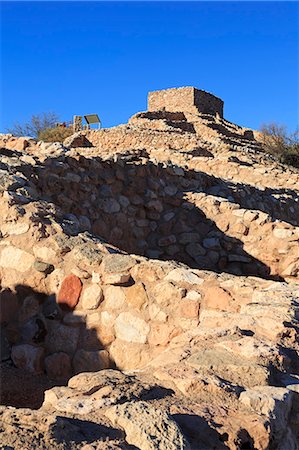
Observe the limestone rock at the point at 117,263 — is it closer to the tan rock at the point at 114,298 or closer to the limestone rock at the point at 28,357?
the tan rock at the point at 114,298

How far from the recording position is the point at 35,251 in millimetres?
3490

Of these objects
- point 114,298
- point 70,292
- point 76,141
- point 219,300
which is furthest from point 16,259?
point 76,141

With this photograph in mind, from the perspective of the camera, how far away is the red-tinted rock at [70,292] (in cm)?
323

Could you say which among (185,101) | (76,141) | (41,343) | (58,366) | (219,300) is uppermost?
(185,101)

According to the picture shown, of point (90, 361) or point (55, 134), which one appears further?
point (55, 134)

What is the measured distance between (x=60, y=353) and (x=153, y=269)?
0.79 meters

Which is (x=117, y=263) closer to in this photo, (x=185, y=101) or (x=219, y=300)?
(x=219, y=300)

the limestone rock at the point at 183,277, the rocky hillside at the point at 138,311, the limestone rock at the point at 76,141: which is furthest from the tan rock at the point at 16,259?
the limestone rock at the point at 76,141

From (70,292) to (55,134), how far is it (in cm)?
1908

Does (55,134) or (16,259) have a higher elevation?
(55,134)

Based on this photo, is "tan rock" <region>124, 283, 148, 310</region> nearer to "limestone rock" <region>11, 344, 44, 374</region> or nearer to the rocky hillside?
the rocky hillside

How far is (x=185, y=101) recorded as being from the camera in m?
25.9

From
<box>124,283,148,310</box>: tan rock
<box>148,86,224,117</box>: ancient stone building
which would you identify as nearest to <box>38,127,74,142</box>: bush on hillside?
<box>148,86,224,117</box>: ancient stone building

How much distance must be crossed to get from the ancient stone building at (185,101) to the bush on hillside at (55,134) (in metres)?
6.30
